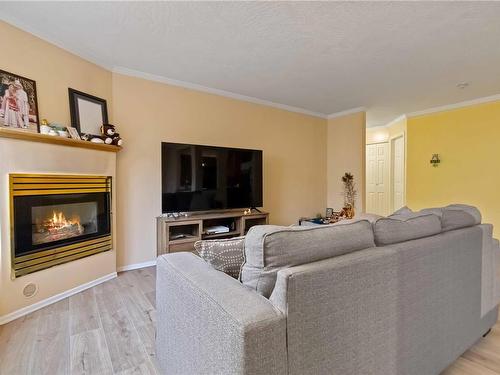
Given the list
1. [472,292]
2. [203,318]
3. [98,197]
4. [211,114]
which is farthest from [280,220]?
[203,318]

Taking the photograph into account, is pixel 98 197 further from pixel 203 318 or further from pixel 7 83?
pixel 203 318

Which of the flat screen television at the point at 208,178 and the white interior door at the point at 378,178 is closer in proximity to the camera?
the flat screen television at the point at 208,178

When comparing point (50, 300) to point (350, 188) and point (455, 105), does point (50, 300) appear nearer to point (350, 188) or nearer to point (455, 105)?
point (350, 188)

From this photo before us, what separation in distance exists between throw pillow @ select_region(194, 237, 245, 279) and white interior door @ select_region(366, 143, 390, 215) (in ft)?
18.4

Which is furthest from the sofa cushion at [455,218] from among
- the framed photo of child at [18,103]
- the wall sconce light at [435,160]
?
the wall sconce light at [435,160]

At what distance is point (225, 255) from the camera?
1.17 m

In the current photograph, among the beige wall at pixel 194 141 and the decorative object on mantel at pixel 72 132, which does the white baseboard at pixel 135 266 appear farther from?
the decorative object on mantel at pixel 72 132

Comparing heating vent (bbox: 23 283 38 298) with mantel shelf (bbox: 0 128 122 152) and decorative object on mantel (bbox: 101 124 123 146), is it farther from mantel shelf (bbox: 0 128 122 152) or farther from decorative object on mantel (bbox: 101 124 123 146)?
decorative object on mantel (bbox: 101 124 123 146)

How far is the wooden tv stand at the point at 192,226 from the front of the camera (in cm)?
305

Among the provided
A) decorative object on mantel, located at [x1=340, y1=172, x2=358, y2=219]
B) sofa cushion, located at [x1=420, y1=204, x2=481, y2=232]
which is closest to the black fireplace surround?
sofa cushion, located at [x1=420, y1=204, x2=481, y2=232]

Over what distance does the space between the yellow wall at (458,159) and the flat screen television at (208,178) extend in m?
3.22

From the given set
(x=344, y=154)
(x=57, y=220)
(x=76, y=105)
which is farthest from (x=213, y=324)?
(x=344, y=154)

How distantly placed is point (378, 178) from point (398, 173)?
50 centimetres

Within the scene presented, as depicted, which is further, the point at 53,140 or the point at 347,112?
the point at 347,112
